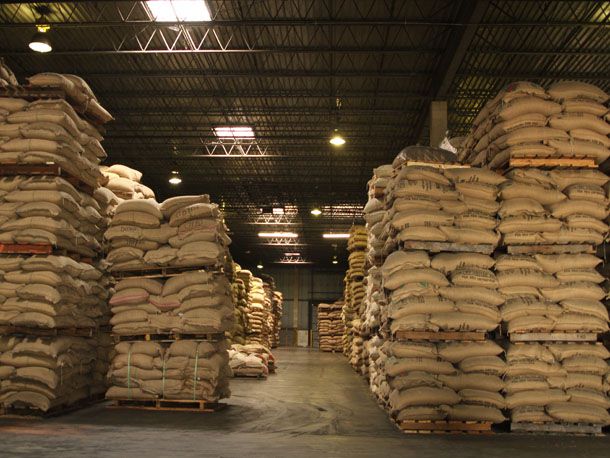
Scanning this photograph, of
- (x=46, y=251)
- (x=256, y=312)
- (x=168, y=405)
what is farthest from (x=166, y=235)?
(x=256, y=312)

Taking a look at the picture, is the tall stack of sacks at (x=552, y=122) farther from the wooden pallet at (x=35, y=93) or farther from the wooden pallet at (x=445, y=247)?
the wooden pallet at (x=35, y=93)

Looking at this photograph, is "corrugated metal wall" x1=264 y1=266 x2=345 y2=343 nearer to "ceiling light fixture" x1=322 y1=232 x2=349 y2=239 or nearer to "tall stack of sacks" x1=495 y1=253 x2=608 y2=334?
"ceiling light fixture" x1=322 y1=232 x2=349 y2=239

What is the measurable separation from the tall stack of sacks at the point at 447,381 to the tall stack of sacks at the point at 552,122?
252 cm

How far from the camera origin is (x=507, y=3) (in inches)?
488

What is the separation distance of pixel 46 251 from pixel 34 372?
60.1 inches

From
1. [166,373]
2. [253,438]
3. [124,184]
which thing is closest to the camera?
[253,438]

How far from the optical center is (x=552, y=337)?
698cm

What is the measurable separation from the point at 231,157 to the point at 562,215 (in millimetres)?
15782

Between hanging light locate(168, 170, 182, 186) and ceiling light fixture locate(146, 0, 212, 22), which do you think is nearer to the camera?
ceiling light fixture locate(146, 0, 212, 22)

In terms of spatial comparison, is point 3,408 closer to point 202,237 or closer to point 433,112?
point 202,237

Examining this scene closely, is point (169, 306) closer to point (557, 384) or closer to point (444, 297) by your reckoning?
point (444, 297)

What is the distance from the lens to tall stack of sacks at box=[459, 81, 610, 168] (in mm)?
7312

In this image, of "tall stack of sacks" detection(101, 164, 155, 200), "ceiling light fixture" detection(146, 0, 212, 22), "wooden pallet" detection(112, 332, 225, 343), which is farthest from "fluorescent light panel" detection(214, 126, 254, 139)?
"wooden pallet" detection(112, 332, 225, 343)

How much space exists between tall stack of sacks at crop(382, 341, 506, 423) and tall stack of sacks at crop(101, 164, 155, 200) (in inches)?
247
